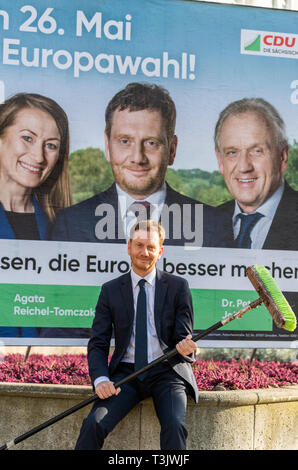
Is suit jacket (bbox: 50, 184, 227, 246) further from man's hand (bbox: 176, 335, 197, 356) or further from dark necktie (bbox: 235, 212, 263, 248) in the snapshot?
man's hand (bbox: 176, 335, 197, 356)

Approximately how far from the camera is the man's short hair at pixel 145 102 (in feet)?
22.3

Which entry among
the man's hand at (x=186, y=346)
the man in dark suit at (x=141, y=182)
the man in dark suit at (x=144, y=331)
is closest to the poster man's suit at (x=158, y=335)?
the man in dark suit at (x=144, y=331)

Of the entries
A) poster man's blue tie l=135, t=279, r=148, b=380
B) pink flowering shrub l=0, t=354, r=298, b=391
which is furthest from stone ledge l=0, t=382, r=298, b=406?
poster man's blue tie l=135, t=279, r=148, b=380

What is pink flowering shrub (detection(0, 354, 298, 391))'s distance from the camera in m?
6.08

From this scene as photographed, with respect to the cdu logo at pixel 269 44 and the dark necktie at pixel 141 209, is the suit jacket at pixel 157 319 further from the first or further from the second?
the cdu logo at pixel 269 44

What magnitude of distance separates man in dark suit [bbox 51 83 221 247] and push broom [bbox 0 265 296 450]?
6.28 ft

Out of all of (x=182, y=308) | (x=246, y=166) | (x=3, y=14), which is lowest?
(x=182, y=308)

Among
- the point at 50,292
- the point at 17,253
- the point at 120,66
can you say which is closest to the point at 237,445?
the point at 50,292

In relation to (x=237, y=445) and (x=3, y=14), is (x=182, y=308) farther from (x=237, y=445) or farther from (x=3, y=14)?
(x=3, y=14)

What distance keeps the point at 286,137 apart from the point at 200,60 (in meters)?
1.13

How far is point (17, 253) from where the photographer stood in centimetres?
655

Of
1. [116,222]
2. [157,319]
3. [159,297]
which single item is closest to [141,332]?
[157,319]

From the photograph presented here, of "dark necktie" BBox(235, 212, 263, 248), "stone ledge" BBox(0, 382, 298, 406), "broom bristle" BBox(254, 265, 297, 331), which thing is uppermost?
"dark necktie" BBox(235, 212, 263, 248)

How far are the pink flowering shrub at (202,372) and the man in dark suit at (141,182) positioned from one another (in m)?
1.18
